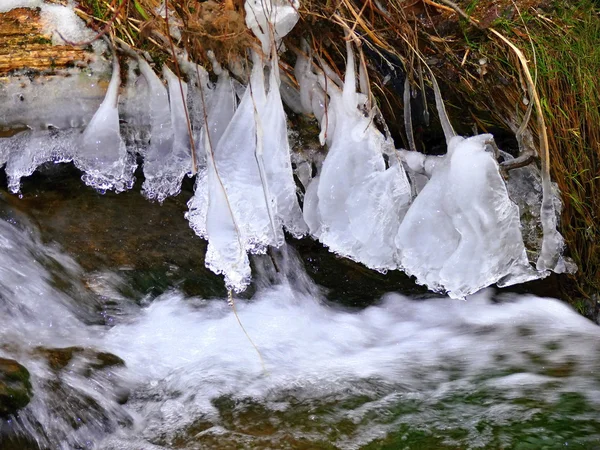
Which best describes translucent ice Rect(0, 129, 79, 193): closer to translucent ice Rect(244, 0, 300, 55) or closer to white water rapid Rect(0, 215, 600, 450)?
white water rapid Rect(0, 215, 600, 450)

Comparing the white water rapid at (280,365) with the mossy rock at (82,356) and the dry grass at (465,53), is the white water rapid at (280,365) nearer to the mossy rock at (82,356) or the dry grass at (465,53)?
the mossy rock at (82,356)

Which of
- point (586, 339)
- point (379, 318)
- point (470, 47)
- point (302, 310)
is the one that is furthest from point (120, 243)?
point (586, 339)

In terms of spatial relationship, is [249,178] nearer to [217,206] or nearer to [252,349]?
[217,206]

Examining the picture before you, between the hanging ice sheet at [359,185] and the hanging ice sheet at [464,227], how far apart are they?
0.08 m

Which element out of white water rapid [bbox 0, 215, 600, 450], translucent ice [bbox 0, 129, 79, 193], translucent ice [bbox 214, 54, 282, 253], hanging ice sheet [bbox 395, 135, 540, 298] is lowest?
white water rapid [bbox 0, 215, 600, 450]

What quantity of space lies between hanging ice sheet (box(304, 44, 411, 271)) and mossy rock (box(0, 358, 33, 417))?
4.12 feet

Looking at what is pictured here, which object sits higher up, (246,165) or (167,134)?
(167,134)

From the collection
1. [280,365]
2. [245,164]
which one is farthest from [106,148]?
[280,365]

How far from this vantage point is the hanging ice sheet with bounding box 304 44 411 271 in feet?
8.45

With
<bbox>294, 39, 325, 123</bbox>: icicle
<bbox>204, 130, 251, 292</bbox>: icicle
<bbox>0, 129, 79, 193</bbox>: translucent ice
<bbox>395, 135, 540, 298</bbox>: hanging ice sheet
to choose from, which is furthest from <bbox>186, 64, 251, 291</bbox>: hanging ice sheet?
<bbox>395, 135, 540, 298</bbox>: hanging ice sheet

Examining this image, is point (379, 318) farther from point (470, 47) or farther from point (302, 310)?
point (470, 47)

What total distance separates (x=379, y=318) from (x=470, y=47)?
125 cm

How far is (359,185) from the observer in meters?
2.58

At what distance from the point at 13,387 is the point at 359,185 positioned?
57.4 inches
